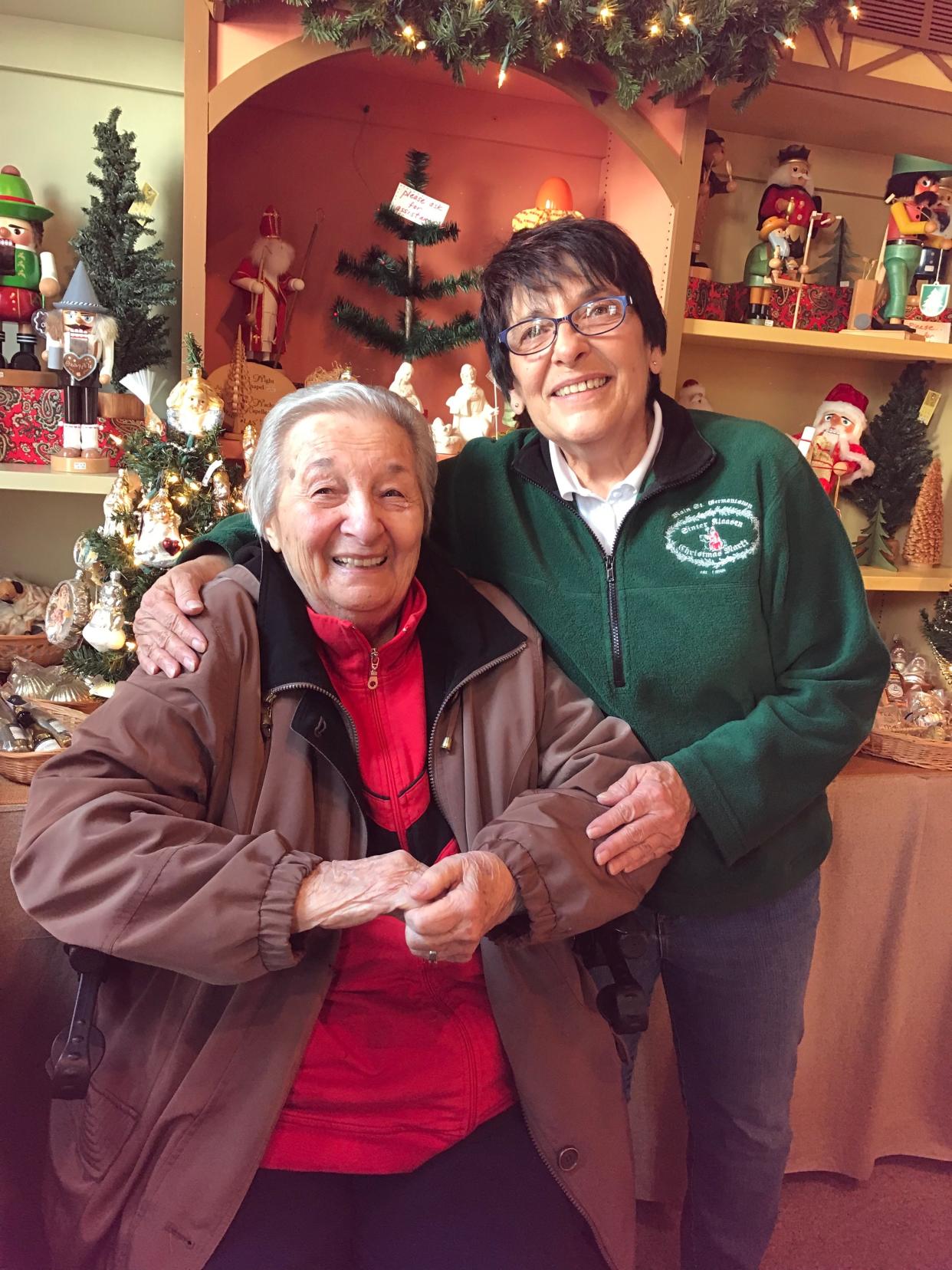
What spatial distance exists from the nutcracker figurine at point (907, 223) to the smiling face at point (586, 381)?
43.5 inches

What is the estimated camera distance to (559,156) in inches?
83.0

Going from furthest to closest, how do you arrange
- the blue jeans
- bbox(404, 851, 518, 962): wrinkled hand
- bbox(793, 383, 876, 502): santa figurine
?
bbox(793, 383, 876, 502): santa figurine → the blue jeans → bbox(404, 851, 518, 962): wrinkled hand

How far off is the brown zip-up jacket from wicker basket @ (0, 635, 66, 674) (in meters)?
0.74

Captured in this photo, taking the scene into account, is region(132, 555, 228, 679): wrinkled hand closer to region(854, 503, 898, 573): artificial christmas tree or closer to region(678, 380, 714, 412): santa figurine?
region(678, 380, 714, 412): santa figurine

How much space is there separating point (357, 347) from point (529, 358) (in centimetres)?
89

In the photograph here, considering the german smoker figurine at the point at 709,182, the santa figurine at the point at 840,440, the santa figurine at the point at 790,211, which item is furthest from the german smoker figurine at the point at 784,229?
the santa figurine at the point at 840,440

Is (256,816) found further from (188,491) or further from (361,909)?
(188,491)

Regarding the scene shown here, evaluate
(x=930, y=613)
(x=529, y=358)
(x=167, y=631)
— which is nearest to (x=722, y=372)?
(x=930, y=613)

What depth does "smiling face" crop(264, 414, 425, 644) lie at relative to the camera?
118 centimetres

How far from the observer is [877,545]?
2305mm

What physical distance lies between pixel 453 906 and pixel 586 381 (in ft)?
2.39

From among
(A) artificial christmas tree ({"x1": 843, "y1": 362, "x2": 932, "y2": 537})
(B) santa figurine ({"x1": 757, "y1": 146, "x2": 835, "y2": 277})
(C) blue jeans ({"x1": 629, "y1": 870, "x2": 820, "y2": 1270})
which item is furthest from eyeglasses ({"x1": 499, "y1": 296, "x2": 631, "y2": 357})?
(A) artificial christmas tree ({"x1": 843, "y1": 362, "x2": 932, "y2": 537})

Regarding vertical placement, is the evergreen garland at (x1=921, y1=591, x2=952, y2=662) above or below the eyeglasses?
below

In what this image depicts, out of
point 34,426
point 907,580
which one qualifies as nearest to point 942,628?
point 907,580
